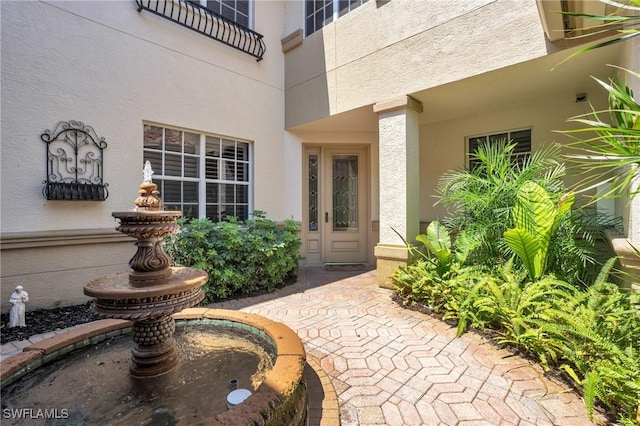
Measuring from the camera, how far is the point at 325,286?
540 centimetres

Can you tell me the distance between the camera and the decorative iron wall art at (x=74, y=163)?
4008 mm

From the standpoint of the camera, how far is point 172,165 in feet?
17.4

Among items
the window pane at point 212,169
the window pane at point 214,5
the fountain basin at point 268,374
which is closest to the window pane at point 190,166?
the window pane at point 212,169

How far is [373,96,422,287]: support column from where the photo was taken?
4824 millimetres

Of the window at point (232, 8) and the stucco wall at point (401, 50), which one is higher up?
the window at point (232, 8)

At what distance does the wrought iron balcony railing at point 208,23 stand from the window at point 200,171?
183 centimetres

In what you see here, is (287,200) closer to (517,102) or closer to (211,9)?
(211,9)

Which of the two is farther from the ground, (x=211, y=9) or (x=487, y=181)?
(x=211, y=9)

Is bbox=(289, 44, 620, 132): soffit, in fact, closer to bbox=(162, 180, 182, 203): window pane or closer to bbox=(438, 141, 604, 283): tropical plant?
bbox=(438, 141, 604, 283): tropical plant

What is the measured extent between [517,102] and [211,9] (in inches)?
229

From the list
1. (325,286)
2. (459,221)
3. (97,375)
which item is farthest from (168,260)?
(459,221)

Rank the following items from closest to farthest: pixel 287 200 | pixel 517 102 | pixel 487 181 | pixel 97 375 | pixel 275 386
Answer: pixel 275 386
pixel 97 375
pixel 487 181
pixel 517 102
pixel 287 200

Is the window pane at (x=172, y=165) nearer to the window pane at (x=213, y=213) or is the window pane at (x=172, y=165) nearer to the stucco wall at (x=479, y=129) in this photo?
the window pane at (x=213, y=213)

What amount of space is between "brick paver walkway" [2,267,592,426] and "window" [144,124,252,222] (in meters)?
2.42
